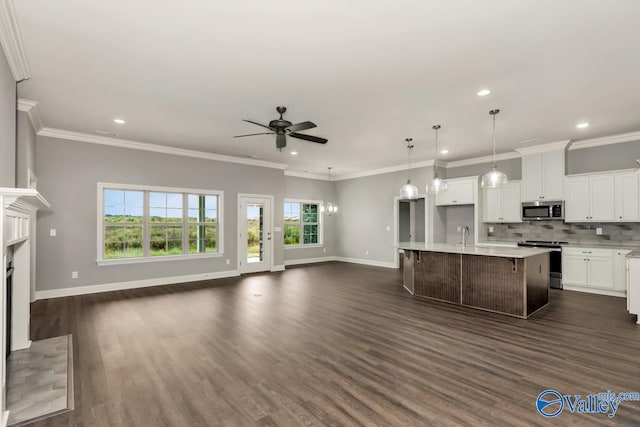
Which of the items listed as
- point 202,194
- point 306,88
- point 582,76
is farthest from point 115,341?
point 582,76

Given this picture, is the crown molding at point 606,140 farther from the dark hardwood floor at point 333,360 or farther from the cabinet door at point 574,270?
the dark hardwood floor at point 333,360

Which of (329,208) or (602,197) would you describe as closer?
(602,197)

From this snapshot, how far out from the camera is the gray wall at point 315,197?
979cm

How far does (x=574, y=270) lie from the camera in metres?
5.98

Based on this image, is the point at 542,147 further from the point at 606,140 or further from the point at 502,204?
the point at 502,204

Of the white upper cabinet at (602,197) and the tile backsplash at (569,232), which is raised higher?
the white upper cabinet at (602,197)

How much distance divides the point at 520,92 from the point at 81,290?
7.61 m

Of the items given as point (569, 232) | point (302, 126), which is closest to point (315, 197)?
point (302, 126)

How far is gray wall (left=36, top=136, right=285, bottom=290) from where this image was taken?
5516mm

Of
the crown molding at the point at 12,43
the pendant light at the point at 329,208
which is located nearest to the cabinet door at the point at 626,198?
the pendant light at the point at 329,208

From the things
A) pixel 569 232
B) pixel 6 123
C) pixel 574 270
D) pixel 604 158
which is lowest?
pixel 574 270

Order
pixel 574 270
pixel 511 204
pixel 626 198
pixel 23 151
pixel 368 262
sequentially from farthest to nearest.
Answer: pixel 368 262 → pixel 511 204 → pixel 574 270 → pixel 626 198 → pixel 23 151

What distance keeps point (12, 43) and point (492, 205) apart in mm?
8083

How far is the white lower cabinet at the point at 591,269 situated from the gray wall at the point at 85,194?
7412 millimetres
